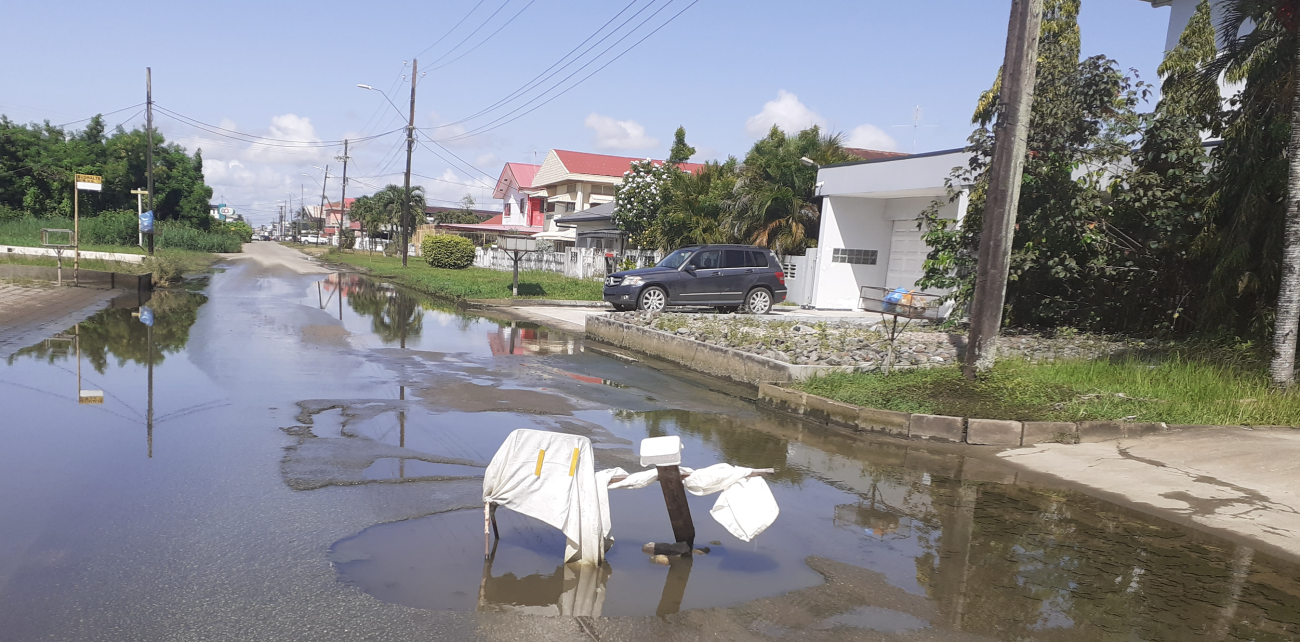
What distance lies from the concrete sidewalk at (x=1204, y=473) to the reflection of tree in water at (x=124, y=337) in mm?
10618

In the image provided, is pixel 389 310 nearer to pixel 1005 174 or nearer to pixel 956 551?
pixel 1005 174

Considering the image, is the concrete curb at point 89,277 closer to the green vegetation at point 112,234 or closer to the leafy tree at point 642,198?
the green vegetation at point 112,234

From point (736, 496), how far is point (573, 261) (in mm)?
34049

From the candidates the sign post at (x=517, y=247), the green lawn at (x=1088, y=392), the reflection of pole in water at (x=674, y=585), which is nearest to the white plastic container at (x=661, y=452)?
the reflection of pole in water at (x=674, y=585)

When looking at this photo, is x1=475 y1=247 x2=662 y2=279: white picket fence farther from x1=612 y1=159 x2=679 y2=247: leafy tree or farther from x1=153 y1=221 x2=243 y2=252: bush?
x1=153 y1=221 x2=243 y2=252: bush

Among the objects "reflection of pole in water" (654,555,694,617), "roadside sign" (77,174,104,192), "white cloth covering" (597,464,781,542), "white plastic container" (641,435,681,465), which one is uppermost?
"roadside sign" (77,174,104,192)

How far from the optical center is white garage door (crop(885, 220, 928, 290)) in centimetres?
2289

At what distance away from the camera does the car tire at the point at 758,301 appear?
68.9ft

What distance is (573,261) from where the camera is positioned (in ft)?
125

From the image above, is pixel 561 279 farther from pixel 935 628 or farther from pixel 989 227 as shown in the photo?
pixel 935 628

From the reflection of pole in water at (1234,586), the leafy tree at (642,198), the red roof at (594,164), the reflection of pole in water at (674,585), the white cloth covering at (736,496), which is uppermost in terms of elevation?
the red roof at (594,164)

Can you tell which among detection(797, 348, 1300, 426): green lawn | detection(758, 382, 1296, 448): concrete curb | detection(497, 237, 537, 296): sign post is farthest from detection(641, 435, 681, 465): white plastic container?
detection(497, 237, 537, 296): sign post

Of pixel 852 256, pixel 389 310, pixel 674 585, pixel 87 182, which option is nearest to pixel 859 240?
pixel 852 256

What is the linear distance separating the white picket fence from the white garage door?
940cm
